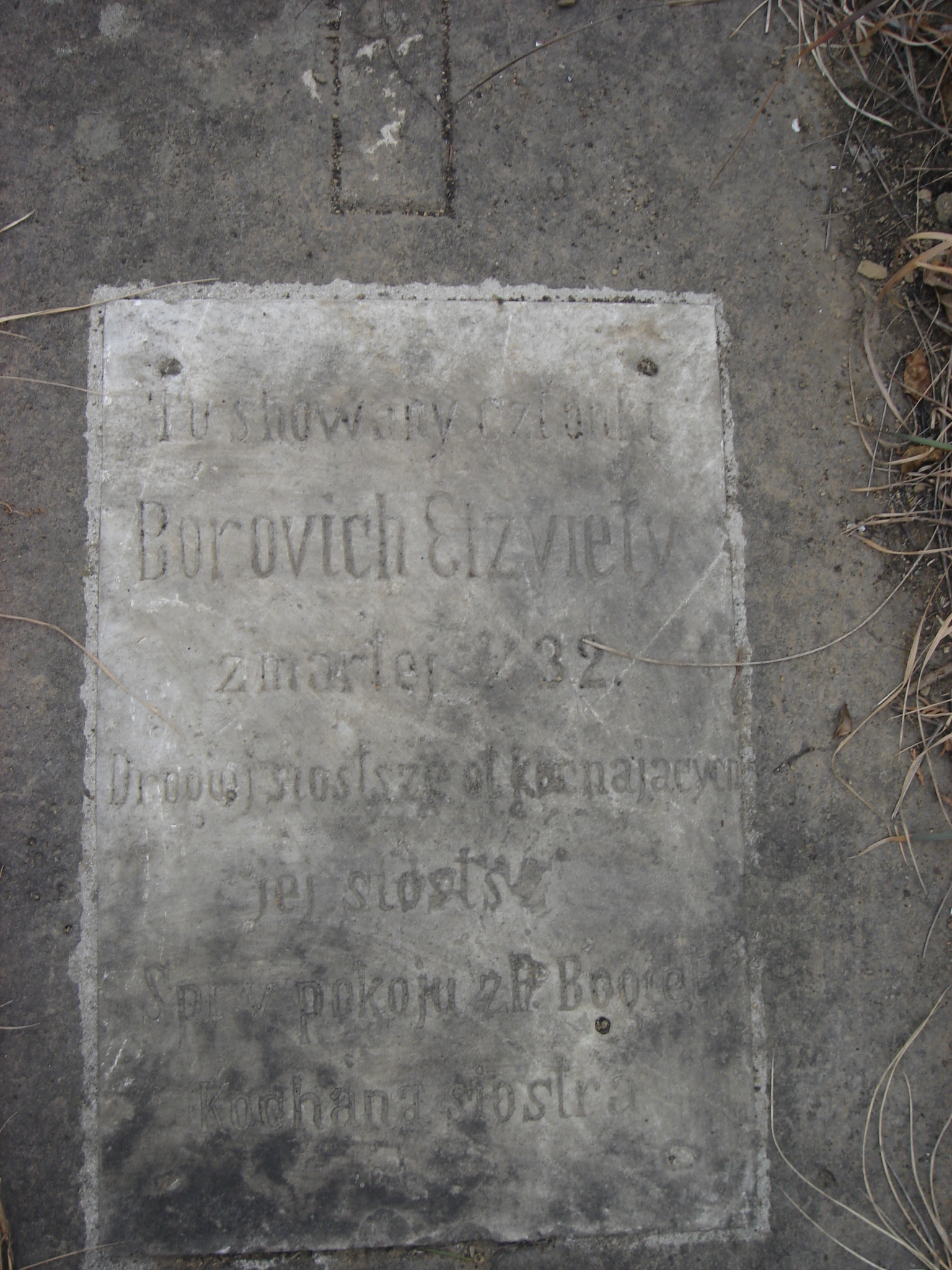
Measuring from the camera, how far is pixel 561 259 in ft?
7.45

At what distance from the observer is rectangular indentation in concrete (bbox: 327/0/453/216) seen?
7.41 ft

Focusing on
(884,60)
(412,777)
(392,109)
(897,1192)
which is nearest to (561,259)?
(392,109)

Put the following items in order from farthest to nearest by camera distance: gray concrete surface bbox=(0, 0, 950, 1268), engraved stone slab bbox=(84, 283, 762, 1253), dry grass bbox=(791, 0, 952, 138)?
dry grass bbox=(791, 0, 952, 138), gray concrete surface bbox=(0, 0, 950, 1268), engraved stone slab bbox=(84, 283, 762, 1253)

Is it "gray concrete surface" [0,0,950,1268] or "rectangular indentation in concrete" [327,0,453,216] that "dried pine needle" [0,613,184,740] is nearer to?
"gray concrete surface" [0,0,950,1268]

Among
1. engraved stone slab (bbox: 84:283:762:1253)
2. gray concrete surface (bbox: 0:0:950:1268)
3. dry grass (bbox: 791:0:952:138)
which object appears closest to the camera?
engraved stone slab (bbox: 84:283:762:1253)

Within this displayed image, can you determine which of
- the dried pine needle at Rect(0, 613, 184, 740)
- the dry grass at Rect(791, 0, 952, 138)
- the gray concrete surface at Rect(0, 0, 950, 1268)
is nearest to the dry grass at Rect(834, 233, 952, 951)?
the gray concrete surface at Rect(0, 0, 950, 1268)

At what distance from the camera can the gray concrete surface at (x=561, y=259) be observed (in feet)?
7.11

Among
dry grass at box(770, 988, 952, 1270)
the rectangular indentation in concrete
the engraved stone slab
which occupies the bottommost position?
dry grass at box(770, 988, 952, 1270)

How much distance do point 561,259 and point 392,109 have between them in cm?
68

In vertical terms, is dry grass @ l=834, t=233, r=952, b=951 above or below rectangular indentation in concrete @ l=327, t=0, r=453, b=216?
below

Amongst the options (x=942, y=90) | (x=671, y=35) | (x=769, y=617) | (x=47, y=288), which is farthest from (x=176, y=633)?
(x=942, y=90)

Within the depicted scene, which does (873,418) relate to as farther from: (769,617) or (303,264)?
(303,264)

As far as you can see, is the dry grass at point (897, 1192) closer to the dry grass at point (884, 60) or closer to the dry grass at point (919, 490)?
the dry grass at point (919, 490)

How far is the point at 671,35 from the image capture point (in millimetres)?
2322
